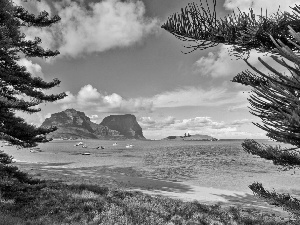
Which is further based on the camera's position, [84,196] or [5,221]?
[84,196]

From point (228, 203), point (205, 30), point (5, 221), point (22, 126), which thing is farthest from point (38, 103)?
point (228, 203)

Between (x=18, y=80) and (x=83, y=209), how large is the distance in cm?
697

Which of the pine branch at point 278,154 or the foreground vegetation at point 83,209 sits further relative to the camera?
the foreground vegetation at point 83,209

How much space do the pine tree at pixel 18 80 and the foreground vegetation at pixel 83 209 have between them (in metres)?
1.53

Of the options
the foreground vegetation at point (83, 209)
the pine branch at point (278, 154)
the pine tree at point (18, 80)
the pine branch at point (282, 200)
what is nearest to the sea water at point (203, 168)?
the pine branch at point (278, 154)

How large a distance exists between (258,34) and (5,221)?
30.4ft

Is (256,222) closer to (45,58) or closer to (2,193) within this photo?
(2,193)

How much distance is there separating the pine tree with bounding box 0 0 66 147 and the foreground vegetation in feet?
5.03

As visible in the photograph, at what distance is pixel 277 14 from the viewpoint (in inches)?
124

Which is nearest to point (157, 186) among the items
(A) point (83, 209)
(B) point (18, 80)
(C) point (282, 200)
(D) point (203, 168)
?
(A) point (83, 209)

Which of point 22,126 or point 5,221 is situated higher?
point 22,126

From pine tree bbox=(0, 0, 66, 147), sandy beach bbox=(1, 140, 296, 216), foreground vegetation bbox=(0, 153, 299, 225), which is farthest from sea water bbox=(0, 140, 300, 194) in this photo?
pine tree bbox=(0, 0, 66, 147)

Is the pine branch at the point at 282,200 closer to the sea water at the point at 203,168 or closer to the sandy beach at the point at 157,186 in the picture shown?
the sea water at the point at 203,168

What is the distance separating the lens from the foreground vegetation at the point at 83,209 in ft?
30.6
